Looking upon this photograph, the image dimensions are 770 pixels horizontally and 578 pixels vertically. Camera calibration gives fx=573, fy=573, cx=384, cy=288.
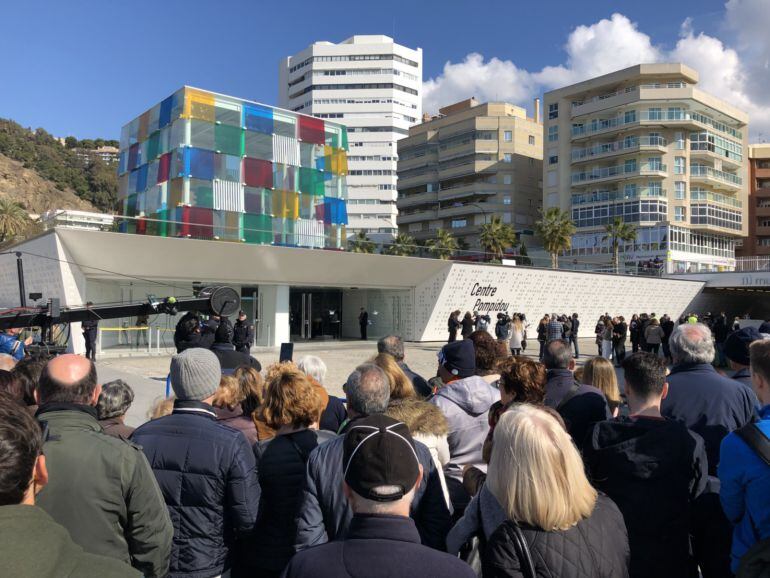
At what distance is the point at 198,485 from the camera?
8.70 feet

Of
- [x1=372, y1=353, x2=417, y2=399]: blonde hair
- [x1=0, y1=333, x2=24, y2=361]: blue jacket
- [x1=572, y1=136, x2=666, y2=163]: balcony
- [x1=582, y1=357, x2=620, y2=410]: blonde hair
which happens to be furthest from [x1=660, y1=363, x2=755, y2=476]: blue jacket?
[x1=572, y1=136, x2=666, y2=163]: balcony

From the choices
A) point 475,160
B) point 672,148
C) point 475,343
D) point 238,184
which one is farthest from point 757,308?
point 475,343

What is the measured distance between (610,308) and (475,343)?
31.0m

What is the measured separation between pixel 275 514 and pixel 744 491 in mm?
2113

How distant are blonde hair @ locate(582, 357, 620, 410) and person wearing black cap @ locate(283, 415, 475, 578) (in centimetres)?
307

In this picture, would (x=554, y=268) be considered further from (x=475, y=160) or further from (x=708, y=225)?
(x=475, y=160)

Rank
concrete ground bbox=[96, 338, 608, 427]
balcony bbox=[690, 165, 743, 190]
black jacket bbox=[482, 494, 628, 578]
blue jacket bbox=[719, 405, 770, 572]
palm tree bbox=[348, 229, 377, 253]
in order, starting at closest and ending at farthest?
black jacket bbox=[482, 494, 628, 578] → blue jacket bbox=[719, 405, 770, 572] → concrete ground bbox=[96, 338, 608, 427] → palm tree bbox=[348, 229, 377, 253] → balcony bbox=[690, 165, 743, 190]

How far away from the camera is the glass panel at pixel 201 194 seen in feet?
82.0

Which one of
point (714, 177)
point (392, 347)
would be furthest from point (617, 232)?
point (392, 347)

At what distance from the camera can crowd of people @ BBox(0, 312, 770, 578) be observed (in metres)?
1.57

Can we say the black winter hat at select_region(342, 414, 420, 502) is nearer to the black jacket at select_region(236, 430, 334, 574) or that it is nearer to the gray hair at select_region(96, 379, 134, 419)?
the black jacket at select_region(236, 430, 334, 574)

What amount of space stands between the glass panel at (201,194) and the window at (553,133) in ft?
154

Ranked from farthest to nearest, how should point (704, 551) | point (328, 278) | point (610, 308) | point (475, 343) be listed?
point (610, 308) → point (328, 278) → point (475, 343) → point (704, 551)

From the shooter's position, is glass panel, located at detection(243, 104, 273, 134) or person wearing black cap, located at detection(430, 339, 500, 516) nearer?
person wearing black cap, located at detection(430, 339, 500, 516)
